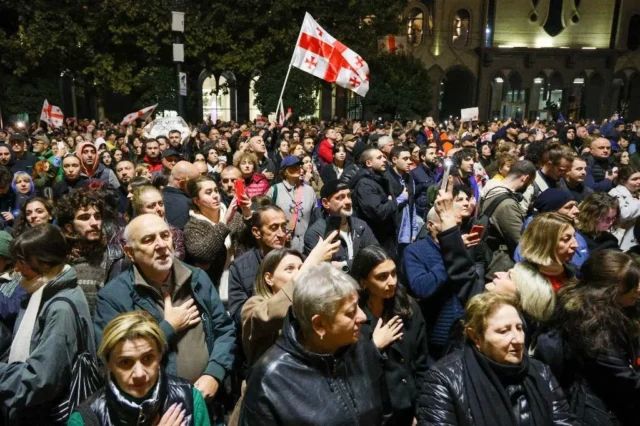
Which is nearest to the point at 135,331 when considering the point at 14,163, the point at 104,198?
the point at 104,198

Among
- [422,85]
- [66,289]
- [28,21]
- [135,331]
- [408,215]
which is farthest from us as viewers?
[422,85]

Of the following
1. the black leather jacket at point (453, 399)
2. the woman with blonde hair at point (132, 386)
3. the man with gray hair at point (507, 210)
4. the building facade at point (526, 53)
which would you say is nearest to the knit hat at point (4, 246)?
the woman with blonde hair at point (132, 386)

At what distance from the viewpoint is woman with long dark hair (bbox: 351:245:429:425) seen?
2.95 meters

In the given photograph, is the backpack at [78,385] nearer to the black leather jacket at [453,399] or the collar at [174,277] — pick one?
the collar at [174,277]

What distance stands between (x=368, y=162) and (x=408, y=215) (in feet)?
3.36

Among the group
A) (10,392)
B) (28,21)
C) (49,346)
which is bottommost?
(10,392)

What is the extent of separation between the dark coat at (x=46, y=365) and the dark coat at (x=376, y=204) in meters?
3.54

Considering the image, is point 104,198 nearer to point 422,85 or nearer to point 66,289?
point 66,289

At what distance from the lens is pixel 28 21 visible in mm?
23828

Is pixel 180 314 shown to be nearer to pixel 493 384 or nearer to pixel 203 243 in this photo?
pixel 203 243

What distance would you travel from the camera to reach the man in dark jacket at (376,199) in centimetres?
588

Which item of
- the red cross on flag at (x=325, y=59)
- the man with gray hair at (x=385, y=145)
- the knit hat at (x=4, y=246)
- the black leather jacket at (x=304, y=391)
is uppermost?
the red cross on flag at (x=325, y=59)

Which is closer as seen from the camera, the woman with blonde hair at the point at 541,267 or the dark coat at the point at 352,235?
the woman with blonde hair at the point at 541,267

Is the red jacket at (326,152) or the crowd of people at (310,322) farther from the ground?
the red jacket at (326,152)
